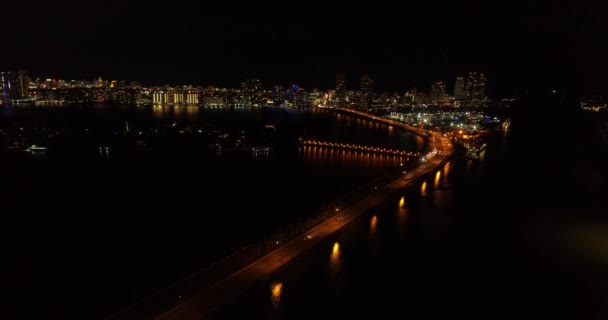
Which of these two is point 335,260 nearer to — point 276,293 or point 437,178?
point 276,293

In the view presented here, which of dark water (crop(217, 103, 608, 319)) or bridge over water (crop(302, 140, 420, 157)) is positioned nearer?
dark water (crop(217, 103, 608, 319))

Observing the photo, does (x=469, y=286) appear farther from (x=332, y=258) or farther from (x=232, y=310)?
(x=232, y=310)

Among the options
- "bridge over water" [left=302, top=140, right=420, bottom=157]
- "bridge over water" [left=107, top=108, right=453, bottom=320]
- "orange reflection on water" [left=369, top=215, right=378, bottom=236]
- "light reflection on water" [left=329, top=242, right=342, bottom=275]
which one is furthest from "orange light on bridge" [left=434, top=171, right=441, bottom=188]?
"light reflection on water" [left=329, top=242, right=342, bottom=275]

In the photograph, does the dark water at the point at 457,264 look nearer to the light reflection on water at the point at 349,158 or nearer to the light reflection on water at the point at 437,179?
the light reflection on water at the point at 437,179

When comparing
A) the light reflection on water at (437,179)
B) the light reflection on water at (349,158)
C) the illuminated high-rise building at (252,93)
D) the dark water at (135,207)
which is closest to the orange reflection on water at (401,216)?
the dark water at (135,207)

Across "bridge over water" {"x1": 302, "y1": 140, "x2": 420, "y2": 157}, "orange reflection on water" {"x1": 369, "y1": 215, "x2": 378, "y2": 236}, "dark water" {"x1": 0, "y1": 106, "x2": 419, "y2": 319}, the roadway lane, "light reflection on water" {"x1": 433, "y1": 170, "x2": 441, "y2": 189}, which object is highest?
the roadway lane

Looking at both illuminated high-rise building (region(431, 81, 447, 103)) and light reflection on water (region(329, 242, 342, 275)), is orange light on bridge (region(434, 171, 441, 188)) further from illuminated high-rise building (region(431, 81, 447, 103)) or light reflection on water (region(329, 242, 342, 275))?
illuminated high-rise building (region(431, 81, 447, 103))
